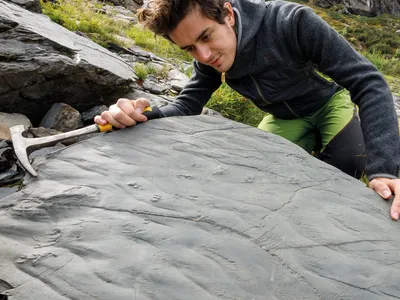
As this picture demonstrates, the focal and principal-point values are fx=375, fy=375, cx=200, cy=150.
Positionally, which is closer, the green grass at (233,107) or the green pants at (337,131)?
the green pants at (337,131)

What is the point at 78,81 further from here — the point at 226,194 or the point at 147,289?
the point at 147,289

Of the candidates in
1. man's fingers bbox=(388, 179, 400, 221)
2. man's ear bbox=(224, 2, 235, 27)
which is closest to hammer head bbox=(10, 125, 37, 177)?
man's ear bbox=(224, 2, 235, 27)

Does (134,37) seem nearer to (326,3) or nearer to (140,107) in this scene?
(140,107)

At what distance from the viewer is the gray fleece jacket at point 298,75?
6.50ft

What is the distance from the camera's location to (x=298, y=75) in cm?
263

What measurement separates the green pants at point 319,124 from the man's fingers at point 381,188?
1182 mm

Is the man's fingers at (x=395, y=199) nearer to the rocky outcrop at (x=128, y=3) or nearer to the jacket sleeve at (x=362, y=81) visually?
the jacket sleeve at (x=362, y=81)

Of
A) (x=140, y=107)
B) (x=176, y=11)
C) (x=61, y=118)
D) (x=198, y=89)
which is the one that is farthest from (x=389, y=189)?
(x=61, y=118)

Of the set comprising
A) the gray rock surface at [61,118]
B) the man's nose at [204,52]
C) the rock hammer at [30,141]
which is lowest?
the gray rock surface at [61,118]

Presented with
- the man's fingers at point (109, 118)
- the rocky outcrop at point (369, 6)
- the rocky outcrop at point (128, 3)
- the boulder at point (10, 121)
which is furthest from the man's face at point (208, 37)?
the rocky outcrop at point (369, 6)

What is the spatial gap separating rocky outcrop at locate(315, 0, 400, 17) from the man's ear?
26022mm

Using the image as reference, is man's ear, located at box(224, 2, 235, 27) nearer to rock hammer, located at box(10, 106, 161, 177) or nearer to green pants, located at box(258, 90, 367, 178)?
rock hammer, located at box(10, 106, 161, 177)

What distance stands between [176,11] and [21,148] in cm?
113

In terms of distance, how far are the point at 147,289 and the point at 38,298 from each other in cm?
32
